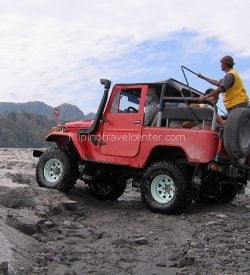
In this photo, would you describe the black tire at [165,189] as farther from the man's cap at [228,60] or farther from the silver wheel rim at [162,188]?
the man's cap at [228,60]

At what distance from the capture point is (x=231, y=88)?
9.34 metres

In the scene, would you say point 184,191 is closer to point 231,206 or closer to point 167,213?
point 167,213

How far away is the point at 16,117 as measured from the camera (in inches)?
2191

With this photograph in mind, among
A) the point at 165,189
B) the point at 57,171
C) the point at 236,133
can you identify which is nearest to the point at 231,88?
the point at 236,133

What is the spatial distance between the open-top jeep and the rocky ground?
474mm

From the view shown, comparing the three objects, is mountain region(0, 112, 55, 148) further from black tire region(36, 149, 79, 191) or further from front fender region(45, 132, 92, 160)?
black tire region(36, 149, 79, 191)

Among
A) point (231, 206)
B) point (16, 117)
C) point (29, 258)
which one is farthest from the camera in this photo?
point (16, 117)

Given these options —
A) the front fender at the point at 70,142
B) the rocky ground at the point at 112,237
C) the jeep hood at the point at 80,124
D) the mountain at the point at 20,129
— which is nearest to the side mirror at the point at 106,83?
the jeep hood at the point at 80,124

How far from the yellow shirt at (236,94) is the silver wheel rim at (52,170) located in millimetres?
3498

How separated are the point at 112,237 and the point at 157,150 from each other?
8.07 ft

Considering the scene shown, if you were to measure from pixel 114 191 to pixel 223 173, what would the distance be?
274 centimetres

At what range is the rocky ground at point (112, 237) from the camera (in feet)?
19.1

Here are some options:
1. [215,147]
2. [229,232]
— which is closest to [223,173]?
[215,147]

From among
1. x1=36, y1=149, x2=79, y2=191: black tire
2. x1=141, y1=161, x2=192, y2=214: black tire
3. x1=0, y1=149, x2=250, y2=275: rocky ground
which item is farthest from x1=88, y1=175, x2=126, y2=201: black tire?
x1=141, y1=161, x2=192, y2=214: black tire
